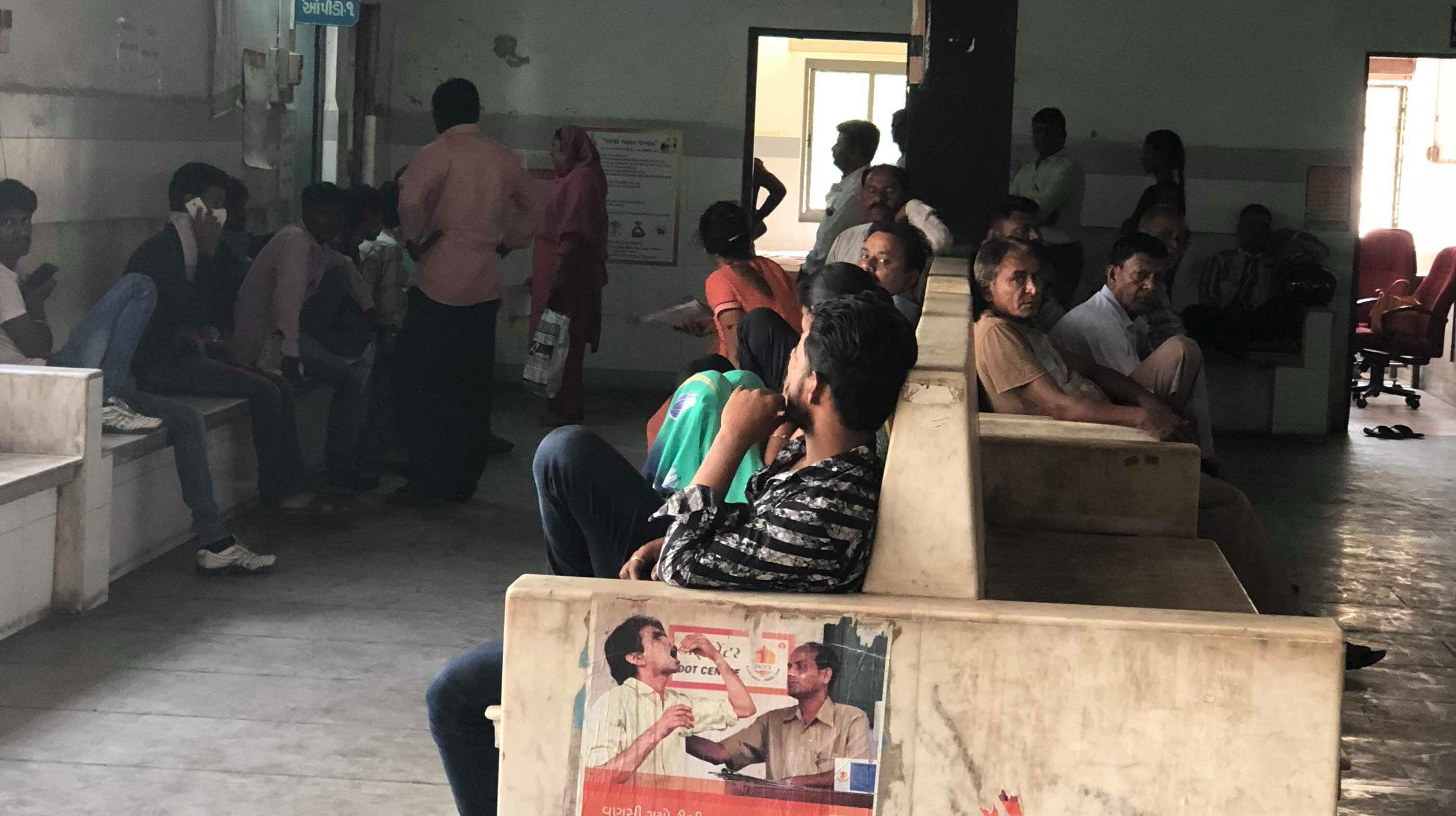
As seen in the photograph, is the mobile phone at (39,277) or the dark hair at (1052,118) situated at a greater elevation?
the dark hair at (1052,118)

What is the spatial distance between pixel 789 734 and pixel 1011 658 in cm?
33

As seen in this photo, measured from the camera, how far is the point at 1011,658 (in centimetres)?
215

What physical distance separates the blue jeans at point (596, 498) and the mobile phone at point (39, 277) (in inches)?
117

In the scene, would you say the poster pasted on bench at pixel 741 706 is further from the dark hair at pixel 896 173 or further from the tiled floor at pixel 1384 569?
the dark hair at pixel 896 173

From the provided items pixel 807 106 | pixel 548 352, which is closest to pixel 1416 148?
pixel 807 106

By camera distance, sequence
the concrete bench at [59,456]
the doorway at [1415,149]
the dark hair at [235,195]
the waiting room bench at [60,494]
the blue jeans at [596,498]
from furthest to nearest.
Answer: the doorway at [1415,149] < the dark hair at [235,195] < the concrete bench at [59,456] < the waiting room bench at [60,494] < the blue jeans at [596,498]

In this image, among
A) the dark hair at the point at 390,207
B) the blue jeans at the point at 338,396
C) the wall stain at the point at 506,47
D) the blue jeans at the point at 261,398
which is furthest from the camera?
the wall stain at the point at 506,47

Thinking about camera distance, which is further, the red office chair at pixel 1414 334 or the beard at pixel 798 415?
the red office chair at pixel 1414 334

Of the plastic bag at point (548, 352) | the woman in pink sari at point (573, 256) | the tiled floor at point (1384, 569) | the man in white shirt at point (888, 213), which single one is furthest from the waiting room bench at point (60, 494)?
the tiled floor at point (1384, 569)

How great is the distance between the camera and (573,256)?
26.6 ft

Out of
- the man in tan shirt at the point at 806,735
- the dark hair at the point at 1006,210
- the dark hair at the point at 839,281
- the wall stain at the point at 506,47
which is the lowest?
the man in tan shirt at the point at 806,735

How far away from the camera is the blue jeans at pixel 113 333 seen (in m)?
4.91

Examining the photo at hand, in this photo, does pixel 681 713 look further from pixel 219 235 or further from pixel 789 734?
pixel 219 235

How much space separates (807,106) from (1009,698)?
Answer: 613 inches
